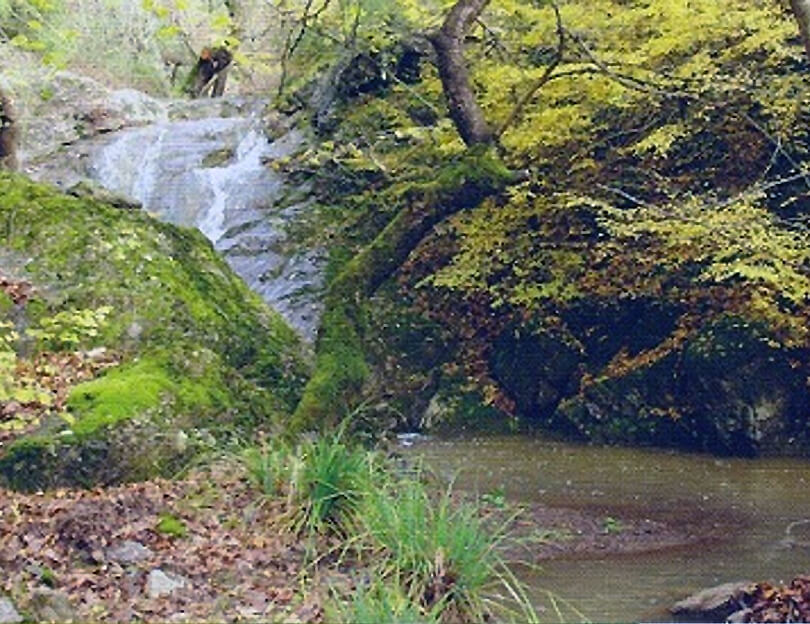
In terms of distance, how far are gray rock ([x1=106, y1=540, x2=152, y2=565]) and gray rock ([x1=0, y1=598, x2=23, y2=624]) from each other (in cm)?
94

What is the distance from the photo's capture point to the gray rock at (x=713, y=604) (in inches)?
207

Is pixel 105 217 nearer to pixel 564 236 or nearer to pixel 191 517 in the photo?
pixel 191 517

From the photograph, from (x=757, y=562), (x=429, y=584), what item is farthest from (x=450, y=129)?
(x=429, y=584)

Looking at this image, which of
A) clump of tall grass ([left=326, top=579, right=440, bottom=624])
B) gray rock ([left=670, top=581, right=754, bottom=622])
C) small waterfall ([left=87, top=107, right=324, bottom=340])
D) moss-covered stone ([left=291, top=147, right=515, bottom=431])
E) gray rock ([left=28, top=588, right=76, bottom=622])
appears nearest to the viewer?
clump of tall grass ([left=326, top=579, right=440, bottom=624])

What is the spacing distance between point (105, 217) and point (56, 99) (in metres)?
11.2

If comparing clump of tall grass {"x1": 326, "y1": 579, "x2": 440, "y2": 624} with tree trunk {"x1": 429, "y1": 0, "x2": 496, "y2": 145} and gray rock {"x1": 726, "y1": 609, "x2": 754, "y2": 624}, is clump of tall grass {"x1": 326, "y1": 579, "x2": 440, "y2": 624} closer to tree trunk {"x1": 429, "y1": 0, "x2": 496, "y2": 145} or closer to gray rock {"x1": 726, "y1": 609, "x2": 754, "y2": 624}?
gray rock {"x1": 726, "y1": 609, "x2": 754, "y2": 624}

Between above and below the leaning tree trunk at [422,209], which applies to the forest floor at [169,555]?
below

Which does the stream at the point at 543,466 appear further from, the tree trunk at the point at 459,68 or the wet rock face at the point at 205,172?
the tree trunk at the point at 459,68

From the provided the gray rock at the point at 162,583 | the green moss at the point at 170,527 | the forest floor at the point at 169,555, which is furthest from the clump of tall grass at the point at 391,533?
the gray rock at the point at 162,583

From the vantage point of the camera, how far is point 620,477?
29.2 feet

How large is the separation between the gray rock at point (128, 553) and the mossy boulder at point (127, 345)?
1.09 meters

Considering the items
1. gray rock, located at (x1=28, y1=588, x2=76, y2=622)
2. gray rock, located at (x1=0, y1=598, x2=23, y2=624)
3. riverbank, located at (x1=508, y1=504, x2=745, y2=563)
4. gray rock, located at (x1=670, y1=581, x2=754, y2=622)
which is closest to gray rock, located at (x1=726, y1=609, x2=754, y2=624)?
gray rock, located at (x1=670, y1=581, x2=754, y2=622)

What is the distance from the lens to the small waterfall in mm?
12977

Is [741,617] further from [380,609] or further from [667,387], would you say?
[667,387]
